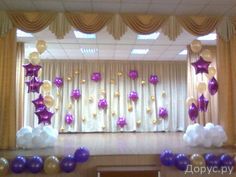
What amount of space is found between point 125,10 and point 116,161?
3014 millimetres

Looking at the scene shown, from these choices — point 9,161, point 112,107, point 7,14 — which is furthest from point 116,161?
point 112,107

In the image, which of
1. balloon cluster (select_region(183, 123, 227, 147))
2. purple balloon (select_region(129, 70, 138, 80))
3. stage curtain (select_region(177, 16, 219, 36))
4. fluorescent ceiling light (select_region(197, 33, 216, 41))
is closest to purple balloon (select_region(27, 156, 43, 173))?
balloon cluster (select_region(183, 123, 227, 147))

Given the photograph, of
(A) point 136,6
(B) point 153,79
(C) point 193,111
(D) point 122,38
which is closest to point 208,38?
(C) point 193,111

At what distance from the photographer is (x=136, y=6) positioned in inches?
220

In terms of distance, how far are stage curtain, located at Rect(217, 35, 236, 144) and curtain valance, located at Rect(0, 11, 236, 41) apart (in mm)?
223

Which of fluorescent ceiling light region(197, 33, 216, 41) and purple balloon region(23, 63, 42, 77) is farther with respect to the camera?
fluorescent ceiling light region(197, 33, 216, 41)

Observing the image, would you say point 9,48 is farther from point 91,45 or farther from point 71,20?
point 91,45

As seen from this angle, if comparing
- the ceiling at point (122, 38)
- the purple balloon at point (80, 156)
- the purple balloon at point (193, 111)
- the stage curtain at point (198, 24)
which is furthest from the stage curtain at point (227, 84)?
the purple balloon at point (80, 156)

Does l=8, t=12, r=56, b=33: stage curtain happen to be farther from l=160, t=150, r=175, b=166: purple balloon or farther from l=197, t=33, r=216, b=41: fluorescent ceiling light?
l=197, t=33, r=216, b=41: fluorescent ceiling light

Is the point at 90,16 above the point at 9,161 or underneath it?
above

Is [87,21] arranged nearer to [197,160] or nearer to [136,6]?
[136,6]

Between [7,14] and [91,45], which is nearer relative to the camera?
[7,14]

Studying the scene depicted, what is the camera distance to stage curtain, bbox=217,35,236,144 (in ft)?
19.6

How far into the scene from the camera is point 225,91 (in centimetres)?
606
